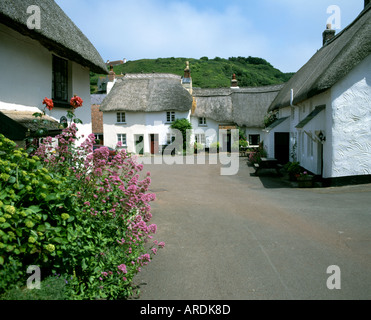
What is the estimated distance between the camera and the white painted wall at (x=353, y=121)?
12656 millimetres

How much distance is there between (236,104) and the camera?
4006 cm

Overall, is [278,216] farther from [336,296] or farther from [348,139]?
[348,139]

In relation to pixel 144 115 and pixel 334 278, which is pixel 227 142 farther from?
pixel 334 278

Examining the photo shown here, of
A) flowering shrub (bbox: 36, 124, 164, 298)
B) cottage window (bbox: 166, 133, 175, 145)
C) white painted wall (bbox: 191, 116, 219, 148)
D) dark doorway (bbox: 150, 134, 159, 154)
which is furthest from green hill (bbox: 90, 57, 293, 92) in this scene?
flowering shrub (bbox: 36, 124, 164, 298)

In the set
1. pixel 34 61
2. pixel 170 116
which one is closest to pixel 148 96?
pixel 170 116

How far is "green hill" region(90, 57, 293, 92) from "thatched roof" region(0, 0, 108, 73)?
195 ft

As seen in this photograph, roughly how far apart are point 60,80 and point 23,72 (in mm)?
2081

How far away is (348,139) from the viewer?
12.7 metres

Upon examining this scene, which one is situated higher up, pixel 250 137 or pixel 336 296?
pixel 250 137

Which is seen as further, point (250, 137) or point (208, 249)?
point (250, 137)

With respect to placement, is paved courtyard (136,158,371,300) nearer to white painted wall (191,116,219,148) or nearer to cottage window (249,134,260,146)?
white painted wall (191,116,219,148)
